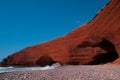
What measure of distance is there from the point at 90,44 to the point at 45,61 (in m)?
8.26

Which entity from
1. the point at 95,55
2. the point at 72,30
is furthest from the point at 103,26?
the point at 72,30

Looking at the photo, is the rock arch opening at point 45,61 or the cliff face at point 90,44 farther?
the rock arch opening at point 45,61

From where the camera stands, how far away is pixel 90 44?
26.8 metres

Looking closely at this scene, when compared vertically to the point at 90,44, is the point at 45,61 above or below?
below

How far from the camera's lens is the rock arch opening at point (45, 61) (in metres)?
31.8

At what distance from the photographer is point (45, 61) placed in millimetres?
33031

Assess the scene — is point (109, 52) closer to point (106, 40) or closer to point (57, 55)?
point (106, 40)

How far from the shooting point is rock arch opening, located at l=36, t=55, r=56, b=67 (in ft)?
104

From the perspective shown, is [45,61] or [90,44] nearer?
[90,44]

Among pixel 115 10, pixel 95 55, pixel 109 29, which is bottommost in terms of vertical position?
pixel 95 55

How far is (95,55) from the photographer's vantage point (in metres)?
26.2

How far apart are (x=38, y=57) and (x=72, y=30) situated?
6227 mm

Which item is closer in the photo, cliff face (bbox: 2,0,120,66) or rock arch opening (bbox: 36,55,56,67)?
cliff face (bbox: 2,0,120,66)

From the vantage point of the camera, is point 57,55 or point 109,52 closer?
point 109,52
